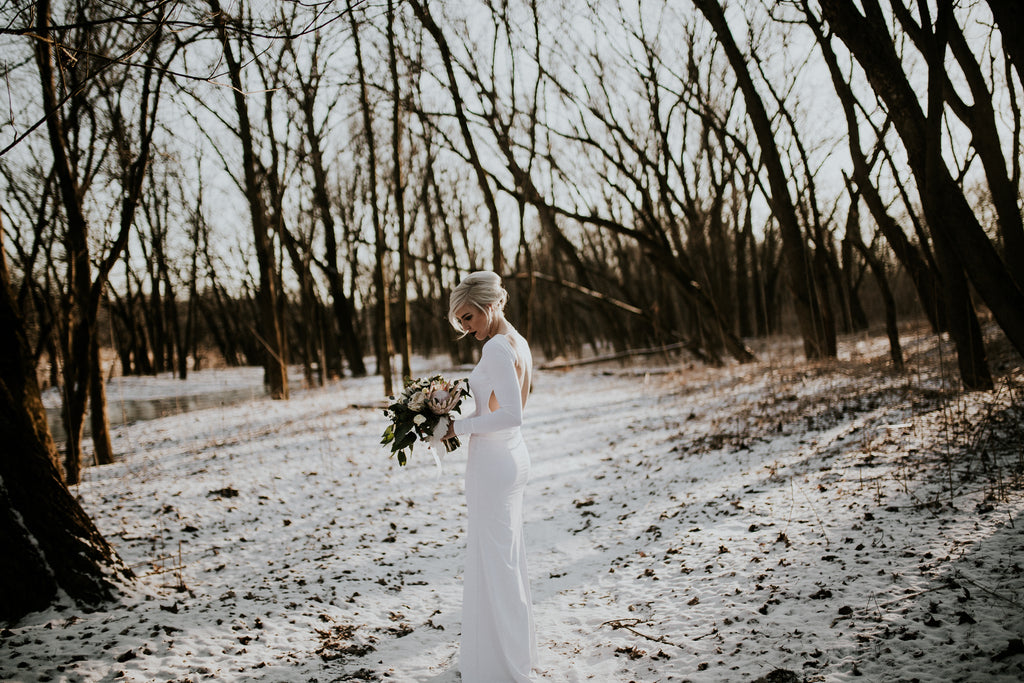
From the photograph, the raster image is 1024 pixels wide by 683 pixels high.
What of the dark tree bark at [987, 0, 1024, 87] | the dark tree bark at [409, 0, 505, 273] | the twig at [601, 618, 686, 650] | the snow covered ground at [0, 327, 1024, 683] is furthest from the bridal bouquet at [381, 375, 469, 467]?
the dark tree bark at [409, 0, 505, 273]

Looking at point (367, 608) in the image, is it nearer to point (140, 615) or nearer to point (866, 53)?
point (140, 615)

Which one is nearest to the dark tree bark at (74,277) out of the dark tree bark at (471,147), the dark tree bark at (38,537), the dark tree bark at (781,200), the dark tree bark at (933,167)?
the dark tree bark at (38,537)

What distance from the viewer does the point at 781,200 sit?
12797 millimetres

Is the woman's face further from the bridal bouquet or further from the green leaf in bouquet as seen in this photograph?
the green leaf in bouquet

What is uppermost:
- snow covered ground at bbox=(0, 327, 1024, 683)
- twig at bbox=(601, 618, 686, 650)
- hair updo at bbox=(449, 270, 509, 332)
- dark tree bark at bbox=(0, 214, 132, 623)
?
hair updo at bbox=(449, 270, 509, 332)

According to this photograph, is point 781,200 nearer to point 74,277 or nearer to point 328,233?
point 74,277

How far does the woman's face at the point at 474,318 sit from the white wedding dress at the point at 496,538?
0.09 meters

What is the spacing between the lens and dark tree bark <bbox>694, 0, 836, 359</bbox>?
38.0 feet

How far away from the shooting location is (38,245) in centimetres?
839

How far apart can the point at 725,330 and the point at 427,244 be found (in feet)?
80.3

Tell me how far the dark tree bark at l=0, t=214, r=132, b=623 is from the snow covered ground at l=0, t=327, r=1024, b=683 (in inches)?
6.4

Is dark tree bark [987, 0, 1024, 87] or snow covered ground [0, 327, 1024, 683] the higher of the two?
dark tree bark [987, 0, 1024, 87]

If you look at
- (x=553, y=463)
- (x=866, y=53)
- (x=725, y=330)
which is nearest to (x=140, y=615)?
(x=553, y=463)

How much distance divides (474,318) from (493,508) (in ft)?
3.61
